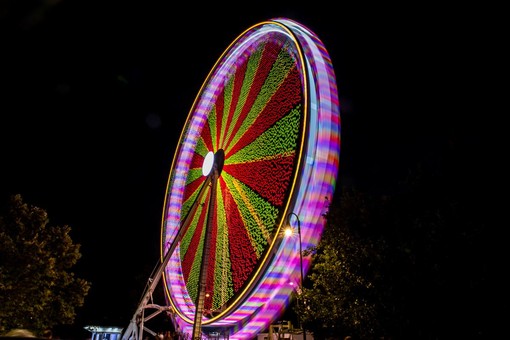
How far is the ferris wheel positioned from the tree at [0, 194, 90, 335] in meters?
4.66

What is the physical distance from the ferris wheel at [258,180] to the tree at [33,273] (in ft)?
15.3

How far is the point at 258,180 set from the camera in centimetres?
1170

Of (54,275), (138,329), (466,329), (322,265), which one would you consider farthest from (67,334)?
(466,329)

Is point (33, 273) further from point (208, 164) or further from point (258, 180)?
point (258, 180)

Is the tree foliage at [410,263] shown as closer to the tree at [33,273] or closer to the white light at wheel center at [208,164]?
the white light at wheel center at [208,164]

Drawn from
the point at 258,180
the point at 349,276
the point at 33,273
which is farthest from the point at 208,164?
the point at 33,273

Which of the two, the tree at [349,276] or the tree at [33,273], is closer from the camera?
the tree at [349,276]

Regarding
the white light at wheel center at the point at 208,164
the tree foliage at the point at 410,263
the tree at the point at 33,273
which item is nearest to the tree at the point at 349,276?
the tree foliage at the point at 410,263

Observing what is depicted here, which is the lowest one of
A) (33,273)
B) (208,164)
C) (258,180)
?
(33,273)

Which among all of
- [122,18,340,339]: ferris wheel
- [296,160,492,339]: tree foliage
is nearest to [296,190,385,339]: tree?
[296,160,492,339]: tree foliage

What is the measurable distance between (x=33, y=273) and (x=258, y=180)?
31.0ft

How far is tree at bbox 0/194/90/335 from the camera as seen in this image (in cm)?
1542

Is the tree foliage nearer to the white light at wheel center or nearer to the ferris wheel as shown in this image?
the ferris wheel

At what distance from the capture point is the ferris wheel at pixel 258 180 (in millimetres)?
9828
